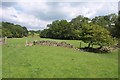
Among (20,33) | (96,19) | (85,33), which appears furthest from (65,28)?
(85,33)

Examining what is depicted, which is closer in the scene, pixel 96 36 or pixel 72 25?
pixel 96 36

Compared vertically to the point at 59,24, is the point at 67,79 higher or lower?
lower

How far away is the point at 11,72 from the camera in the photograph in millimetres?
12094

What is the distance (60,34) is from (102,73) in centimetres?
7686

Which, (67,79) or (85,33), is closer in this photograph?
(67,79)

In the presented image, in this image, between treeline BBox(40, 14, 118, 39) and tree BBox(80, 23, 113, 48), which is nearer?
tree BBox(80, 23, 113, 48)

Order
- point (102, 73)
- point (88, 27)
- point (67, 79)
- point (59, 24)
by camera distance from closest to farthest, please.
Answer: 1. point (67, 79)
2. point (102, 73)
3. point (88, 27)
4. point (59, 24)

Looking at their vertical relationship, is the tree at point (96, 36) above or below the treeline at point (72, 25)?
below

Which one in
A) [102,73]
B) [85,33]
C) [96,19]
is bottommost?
[102,73]

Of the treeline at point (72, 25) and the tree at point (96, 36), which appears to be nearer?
the tree at point (96, 36)

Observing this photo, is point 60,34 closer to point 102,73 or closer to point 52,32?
point 52,32

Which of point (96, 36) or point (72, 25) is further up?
point (72, 25)

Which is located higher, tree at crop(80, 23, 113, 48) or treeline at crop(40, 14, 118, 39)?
treeline at crop(40, 14, 118, 39)

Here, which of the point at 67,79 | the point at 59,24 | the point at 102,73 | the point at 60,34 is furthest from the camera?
the point at 59,24
